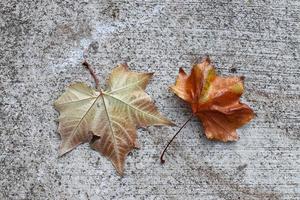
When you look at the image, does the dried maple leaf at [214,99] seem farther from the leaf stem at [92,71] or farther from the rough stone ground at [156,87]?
the leaf stem at [92,71]

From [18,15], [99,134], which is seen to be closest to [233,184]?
[99,134]

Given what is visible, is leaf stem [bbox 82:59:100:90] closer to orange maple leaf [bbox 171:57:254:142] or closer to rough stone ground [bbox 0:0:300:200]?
rough stone ground [bbox 0:0:300:200]

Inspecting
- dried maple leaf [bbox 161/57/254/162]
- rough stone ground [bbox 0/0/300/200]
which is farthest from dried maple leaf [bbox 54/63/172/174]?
dried maple leaf [bbox 161/57/254/162]

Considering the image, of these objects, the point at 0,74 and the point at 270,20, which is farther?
the point at 270,20

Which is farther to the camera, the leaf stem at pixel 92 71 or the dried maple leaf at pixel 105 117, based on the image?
the leaf stem at pixel 92 71

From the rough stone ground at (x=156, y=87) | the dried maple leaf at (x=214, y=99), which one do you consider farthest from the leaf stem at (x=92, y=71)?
the dried maple leaf at (x=214, y=99)

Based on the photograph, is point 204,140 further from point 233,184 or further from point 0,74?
point 0,74

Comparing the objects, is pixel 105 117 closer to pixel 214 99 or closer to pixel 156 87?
pixel 156 87
